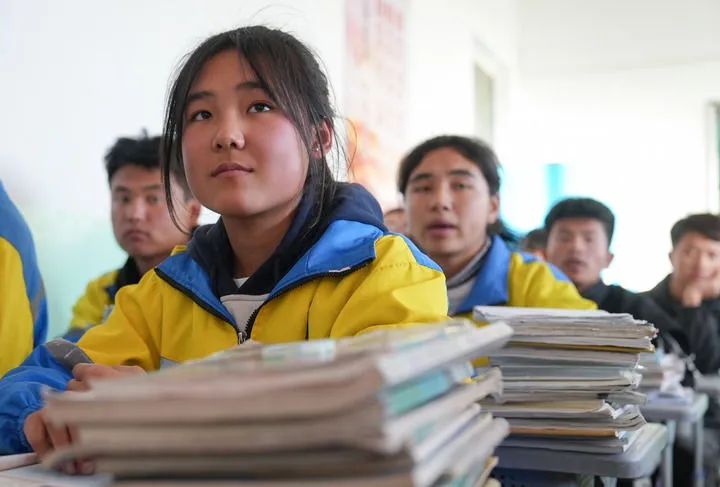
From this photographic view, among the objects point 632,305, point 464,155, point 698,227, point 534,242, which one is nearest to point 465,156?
point 464,155

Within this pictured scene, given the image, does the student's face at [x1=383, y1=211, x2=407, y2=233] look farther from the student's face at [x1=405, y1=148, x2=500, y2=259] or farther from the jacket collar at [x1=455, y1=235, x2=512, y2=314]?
the jacket collar at [x1=455, y1=235, x2=512, y2=314]

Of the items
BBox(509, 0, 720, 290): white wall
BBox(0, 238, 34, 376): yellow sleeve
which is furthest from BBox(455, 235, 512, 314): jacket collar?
BBox(509, 0, 720, 290): white wall

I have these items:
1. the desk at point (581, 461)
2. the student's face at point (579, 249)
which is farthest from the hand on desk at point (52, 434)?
the student's face at point (579, 249)

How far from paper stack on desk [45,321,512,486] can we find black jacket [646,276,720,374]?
2.54 meters

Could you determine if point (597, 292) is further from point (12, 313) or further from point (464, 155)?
point (12, 313)

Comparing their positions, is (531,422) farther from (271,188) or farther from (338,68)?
(338,68)

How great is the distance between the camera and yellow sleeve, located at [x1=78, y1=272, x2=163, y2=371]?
1112 mm

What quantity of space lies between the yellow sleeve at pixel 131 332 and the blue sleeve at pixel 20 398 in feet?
0.28

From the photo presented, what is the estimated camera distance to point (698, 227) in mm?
3100

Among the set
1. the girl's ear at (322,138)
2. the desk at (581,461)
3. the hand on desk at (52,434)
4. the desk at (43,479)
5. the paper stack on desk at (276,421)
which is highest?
the girl's ear at (322,138)

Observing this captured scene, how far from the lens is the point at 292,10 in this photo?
9.85 feet

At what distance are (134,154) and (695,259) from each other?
211cm

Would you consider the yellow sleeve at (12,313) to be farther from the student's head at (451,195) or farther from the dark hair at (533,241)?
the dark hair at (533,241)

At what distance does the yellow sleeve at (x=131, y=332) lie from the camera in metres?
1.11
